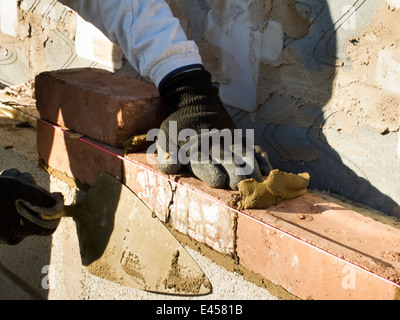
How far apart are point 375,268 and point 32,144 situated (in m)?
1.63

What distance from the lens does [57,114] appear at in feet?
6.68

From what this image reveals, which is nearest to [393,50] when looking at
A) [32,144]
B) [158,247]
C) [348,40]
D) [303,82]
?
[348,40]

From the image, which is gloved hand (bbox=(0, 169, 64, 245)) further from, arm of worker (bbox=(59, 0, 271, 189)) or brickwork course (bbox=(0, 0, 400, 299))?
arm of worker (bbox=(59, 0, 271, 189))

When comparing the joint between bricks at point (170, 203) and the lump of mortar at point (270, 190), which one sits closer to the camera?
the lump of mortar at point (270, 190)

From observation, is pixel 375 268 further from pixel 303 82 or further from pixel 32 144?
pixel 32 144

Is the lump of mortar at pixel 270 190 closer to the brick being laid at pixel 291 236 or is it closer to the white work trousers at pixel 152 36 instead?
the brick being laid at pixel 291 236

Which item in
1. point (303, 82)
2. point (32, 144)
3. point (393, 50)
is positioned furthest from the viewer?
point (32, 144)

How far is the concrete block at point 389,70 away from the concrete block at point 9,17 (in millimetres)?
2317

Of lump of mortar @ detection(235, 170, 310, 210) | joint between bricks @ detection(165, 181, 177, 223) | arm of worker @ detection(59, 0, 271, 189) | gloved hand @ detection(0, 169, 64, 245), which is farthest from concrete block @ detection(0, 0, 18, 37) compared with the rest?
lump of mortar @ detection(235, 170, 310, 210)

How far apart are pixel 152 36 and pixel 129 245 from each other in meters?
0.71

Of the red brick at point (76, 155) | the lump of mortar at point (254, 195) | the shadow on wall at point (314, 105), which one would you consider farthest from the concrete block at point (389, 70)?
the red brick at point (76, 155)

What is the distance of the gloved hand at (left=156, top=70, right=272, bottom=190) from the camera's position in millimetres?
1545

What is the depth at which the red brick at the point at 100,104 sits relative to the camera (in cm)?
178

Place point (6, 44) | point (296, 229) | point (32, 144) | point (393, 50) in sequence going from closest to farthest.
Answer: point (296, 229), point (393, 50), point (32, 144), point (6, 44)
